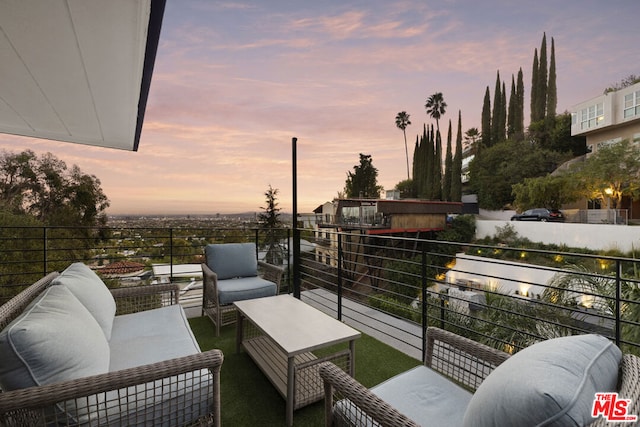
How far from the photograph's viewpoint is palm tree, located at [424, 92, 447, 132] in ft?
107

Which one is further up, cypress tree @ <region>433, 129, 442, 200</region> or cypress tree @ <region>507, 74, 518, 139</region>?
cypress tree @ <region>507, 74, 518, 139</region>

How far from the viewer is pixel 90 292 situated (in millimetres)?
1777

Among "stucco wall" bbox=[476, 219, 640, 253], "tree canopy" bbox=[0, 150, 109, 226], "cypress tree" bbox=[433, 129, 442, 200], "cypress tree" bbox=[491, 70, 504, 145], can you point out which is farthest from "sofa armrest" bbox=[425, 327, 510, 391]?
"cypress tree" bbox=[491, 70, 504, 145]

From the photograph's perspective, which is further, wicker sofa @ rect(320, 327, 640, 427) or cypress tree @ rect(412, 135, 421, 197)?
cypress tree @ rect(412, 135, 421, 197)

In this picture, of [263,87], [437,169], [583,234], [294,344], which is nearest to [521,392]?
[294,344]

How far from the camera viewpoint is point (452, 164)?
2720 cm

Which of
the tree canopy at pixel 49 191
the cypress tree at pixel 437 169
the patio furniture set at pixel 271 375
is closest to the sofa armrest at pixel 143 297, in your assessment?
the patio furniture set at pixel 271 375

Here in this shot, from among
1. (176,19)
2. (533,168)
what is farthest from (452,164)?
(176,19)

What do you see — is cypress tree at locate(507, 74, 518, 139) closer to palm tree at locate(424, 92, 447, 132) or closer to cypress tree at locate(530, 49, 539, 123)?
cypress tree at locate(530, 49, 539, 123)

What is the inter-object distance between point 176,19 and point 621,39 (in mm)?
29011

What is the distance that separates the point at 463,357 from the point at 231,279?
2669 millimetres

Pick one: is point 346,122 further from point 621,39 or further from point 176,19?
point 621,39

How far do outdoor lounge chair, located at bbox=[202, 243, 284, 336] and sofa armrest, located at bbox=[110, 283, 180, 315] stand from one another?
435mm

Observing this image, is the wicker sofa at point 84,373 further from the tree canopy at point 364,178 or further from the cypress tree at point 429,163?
the cypress tree at point 429,163
